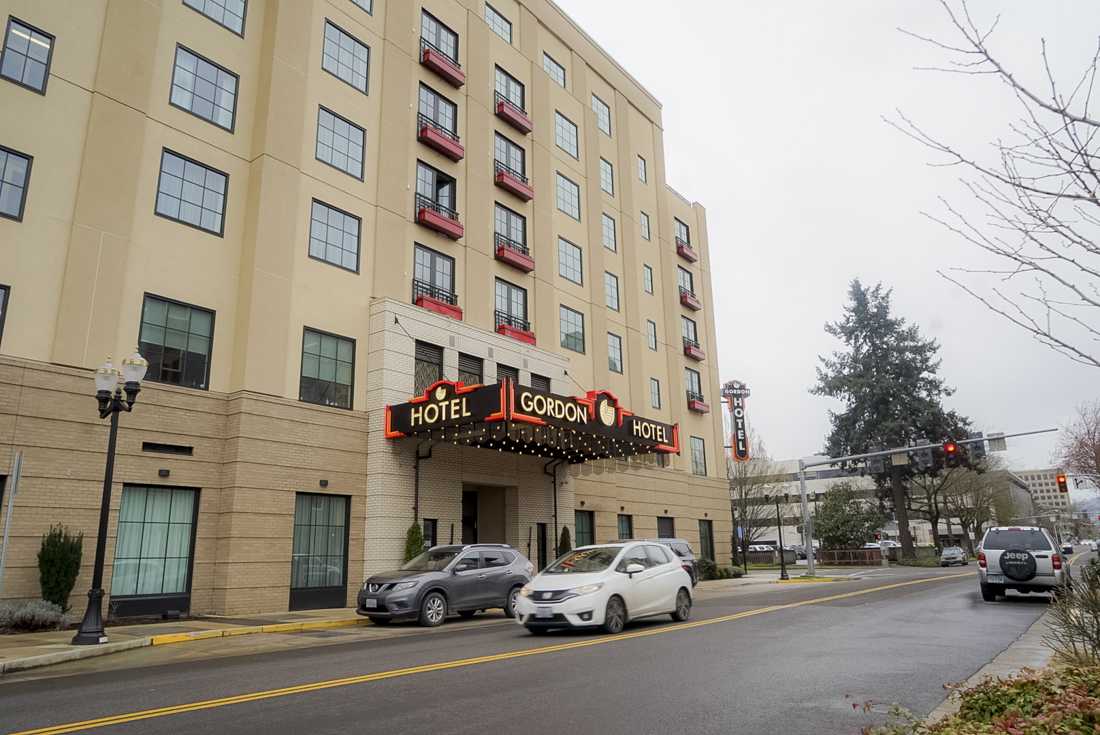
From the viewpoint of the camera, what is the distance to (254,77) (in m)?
21.5

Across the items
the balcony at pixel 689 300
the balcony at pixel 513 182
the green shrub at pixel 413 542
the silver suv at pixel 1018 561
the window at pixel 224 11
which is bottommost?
the silver suv at pixel 1018 561

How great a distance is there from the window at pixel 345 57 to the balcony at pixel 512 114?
6.27 meters

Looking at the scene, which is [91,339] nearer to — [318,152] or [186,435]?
[186,435]

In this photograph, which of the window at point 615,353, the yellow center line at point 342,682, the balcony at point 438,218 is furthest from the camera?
the window at point 615,353

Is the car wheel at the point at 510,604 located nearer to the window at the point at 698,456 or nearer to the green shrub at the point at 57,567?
the green shrub at the point at 57,567

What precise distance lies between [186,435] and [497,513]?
38.0 feet

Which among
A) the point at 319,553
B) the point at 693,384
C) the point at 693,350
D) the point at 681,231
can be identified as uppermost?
the point at 681,231

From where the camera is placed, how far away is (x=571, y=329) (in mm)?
31688

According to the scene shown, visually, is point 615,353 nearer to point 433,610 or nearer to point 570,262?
point 570,262

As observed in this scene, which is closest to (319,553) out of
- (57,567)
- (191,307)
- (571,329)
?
(57,567)

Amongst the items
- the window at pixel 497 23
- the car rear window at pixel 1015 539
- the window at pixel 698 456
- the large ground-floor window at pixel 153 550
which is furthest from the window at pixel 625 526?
the window at pixel 497 23

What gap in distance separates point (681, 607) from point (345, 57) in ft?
65.2

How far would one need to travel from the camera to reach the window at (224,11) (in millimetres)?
20391

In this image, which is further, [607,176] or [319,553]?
[607,176]
